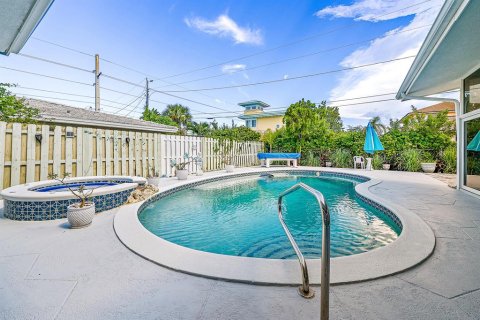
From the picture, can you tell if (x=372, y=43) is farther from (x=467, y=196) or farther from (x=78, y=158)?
(x=78, y=158)

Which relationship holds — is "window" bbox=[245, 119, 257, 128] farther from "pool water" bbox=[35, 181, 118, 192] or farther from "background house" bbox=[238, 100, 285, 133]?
"pool water" bbox=[35, 181, 118, 192]

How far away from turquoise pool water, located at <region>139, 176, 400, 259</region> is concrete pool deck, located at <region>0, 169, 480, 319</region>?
112 centimetres

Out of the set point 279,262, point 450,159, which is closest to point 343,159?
point 450,159

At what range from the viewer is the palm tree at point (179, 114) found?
29.0 metres

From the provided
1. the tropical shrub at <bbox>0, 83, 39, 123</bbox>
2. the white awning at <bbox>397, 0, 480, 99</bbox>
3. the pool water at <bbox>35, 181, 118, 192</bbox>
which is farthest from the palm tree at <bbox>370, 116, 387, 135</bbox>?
the tropical shrub at <bbox>0, 83, 39, 123</bbox>

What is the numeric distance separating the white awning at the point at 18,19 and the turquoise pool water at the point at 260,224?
123 inches

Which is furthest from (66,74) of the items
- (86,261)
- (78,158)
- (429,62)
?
(429,62)

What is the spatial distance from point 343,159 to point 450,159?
16.1 feet

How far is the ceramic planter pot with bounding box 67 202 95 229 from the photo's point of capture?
346cm

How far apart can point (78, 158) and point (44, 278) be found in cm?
619

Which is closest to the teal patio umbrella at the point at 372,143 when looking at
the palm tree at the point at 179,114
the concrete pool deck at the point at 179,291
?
the concrete pool deck at the point at 179,291

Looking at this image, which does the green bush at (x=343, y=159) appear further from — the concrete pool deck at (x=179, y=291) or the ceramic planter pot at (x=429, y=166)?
the concrete pool deck at (x=179, y=291)

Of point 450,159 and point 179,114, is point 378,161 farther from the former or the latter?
point 179,114

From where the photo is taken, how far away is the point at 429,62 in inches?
183
